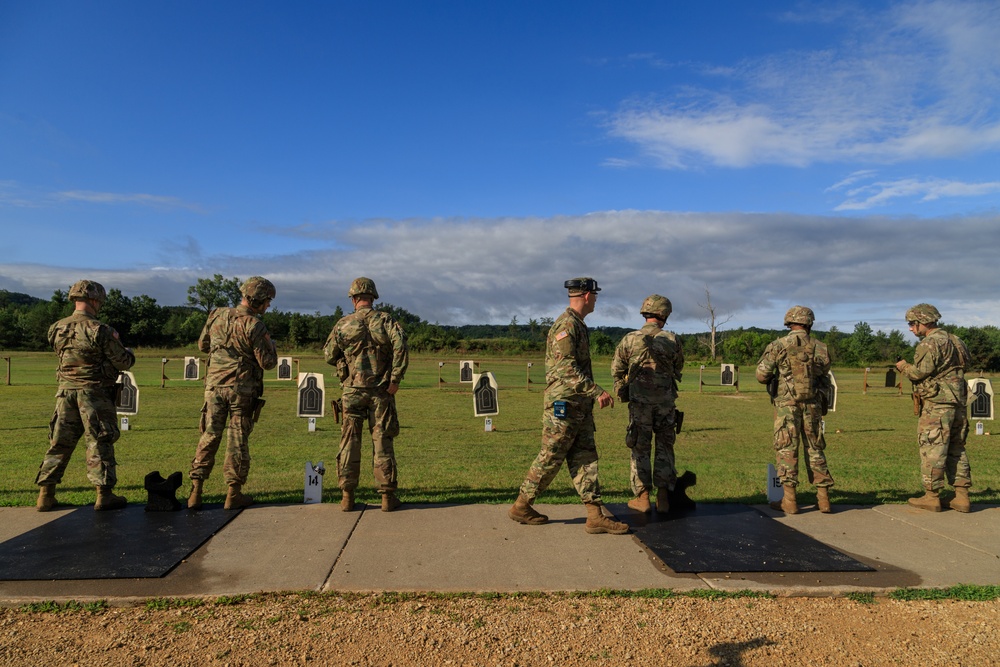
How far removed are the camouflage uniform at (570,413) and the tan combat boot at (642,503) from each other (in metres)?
0.90

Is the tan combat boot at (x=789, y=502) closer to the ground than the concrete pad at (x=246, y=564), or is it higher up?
higher up

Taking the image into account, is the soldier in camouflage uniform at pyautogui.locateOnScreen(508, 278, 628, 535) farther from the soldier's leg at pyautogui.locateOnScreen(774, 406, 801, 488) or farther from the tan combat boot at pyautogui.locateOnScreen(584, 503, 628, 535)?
the soldier's leg at pyautogui.locateOnScreen(774, 406, 801, 488)

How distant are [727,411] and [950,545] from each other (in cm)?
1543

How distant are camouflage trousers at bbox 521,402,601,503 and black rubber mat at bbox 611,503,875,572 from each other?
64 cm

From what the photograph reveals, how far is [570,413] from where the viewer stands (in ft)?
18.8

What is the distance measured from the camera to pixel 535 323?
96.4m

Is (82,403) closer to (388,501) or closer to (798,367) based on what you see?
(388,501)

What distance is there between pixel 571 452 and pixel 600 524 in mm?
667

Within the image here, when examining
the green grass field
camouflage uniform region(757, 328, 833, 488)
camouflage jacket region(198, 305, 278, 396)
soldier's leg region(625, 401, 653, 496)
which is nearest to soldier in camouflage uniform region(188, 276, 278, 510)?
camouflage jacket region(198, 305, 278, 396)

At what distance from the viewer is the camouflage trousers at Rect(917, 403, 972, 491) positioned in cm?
682

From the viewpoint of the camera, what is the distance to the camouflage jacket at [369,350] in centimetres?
627

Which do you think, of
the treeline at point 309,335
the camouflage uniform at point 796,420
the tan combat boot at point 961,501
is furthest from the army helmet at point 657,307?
the treeline at point 309,335

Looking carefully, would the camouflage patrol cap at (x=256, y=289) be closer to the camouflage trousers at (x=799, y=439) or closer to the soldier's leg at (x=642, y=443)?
the soldier's leg at (x=642, y=443)

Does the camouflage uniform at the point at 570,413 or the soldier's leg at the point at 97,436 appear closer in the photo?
the camouflage uniform at the point at 570,413
